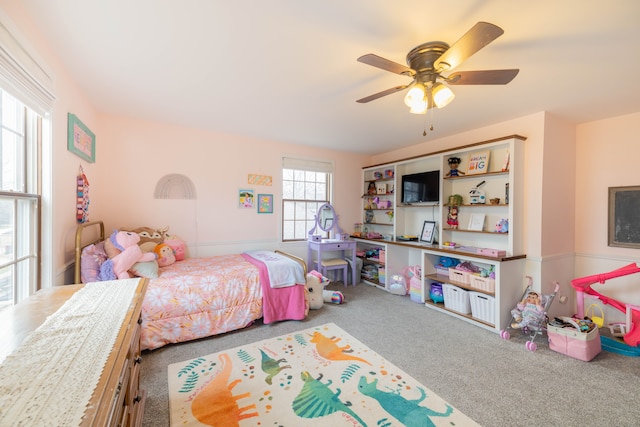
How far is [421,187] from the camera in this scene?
3900 mm

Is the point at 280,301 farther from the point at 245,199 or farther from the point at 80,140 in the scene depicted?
the point at 80,140

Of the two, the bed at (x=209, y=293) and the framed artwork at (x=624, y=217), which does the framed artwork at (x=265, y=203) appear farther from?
the framed artwork at (x=624, y=217)

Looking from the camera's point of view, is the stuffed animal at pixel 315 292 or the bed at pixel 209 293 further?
the stuffed animal at pixel 315 292

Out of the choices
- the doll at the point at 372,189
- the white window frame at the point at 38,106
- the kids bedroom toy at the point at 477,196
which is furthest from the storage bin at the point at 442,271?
the white window frame at the point at 38,106

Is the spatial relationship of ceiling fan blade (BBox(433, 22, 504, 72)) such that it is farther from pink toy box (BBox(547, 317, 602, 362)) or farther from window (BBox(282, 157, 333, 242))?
window (BBox(282, 157, 333, 242))

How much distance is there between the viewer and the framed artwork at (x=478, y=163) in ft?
10.4

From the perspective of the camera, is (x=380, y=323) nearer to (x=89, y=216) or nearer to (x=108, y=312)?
(x=108, y=312)

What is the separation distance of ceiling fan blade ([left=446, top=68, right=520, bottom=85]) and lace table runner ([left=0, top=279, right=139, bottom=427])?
218 cm

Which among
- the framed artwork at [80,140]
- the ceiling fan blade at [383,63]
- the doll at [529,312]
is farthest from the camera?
the doll at [529,312]

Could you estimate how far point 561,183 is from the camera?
9.86ft

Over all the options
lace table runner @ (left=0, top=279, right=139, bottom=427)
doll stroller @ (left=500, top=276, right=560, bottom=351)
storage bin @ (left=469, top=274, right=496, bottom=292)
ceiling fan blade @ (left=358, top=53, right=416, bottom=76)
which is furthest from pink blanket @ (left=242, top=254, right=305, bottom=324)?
ceiling fan blade @ (left=358, top=53, right=416, bottom=76)

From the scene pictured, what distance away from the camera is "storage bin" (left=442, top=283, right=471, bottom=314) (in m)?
3.10

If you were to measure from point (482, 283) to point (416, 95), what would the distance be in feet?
7.71

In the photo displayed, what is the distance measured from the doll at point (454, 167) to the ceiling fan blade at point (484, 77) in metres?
1.95
